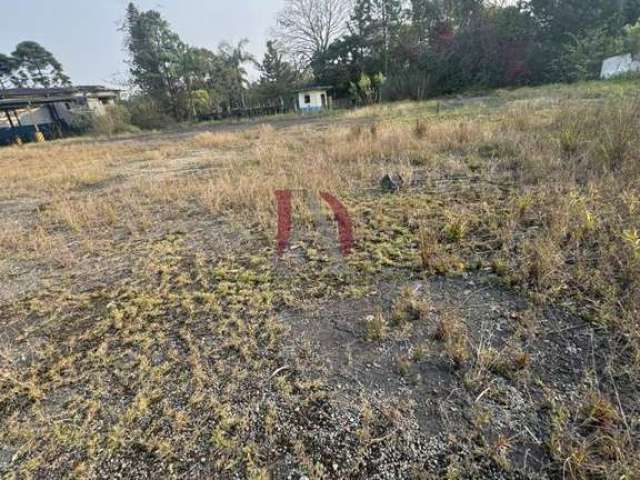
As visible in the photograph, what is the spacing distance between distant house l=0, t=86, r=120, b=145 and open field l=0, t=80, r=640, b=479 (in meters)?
22.1

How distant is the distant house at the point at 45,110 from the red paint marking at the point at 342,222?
23942 mm

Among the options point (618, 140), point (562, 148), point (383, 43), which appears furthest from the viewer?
point (383, 43)

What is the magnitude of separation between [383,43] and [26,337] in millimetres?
33080

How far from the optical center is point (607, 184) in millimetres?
3004

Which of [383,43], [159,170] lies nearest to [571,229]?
[159,170]

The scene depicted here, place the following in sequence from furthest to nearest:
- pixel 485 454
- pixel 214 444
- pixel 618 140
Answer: pixel 618 140, pixel 214 444, pixel 485 454

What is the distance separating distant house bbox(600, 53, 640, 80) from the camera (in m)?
16.5

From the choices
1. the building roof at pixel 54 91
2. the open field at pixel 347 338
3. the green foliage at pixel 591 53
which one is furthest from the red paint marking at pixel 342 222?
the building roof at pixel 54 91

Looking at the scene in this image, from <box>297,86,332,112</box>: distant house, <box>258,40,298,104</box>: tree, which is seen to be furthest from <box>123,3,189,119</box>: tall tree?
<box>297,86,332,112</box>: distant house

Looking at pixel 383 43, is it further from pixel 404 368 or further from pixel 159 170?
pixel 404 368

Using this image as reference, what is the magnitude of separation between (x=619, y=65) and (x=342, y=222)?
2431 centimetres

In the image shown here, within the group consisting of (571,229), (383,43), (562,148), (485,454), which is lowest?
(485,454)

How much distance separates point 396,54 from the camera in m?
27.4

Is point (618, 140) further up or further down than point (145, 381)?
further up
